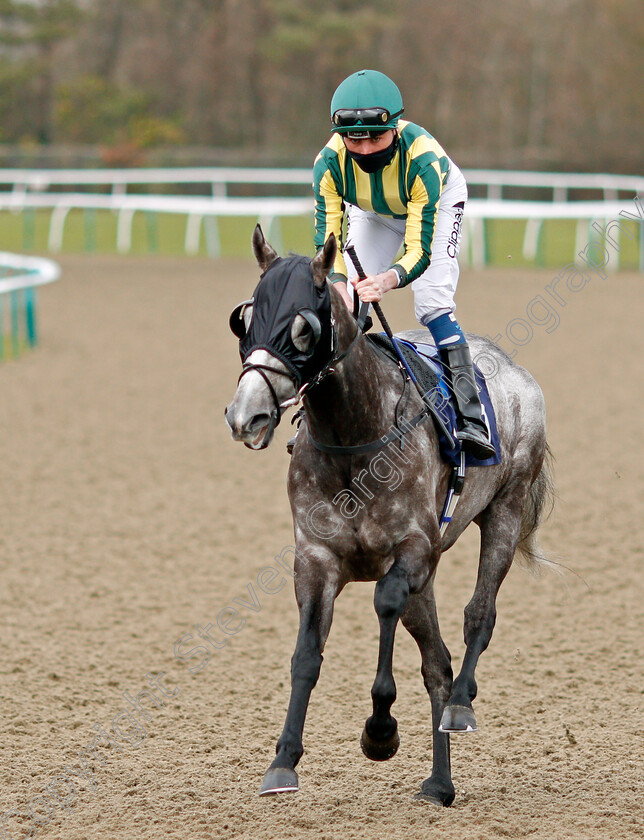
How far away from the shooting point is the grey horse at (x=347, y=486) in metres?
2.95

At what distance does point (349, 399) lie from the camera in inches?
130

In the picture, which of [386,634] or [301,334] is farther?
[386,634]

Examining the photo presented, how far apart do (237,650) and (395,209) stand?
2.42m

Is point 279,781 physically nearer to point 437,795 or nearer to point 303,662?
point 303,662

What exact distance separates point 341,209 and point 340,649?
2.30m

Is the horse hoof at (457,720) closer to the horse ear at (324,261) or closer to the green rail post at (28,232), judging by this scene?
the horse ear at (324,261)

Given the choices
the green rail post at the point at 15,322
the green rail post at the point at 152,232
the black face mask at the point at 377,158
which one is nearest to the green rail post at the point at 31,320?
the green rail post at the point at 15,322

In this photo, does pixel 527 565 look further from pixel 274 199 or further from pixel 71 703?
pixel 274 199

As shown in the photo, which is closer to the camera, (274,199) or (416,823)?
(416,823)

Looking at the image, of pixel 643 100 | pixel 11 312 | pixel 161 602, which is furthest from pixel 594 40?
pixel 161 602

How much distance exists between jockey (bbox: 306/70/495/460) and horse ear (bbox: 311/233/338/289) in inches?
10.1

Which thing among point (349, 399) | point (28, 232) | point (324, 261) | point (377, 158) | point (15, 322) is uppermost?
point (377, 158)

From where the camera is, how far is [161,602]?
5758 mm

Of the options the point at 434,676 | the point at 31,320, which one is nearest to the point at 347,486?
the point at 434,676
